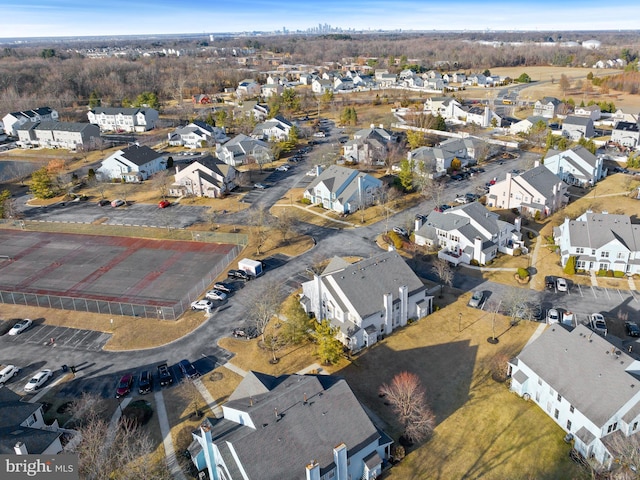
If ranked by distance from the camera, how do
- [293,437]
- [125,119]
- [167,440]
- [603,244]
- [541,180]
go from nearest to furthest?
[293,437]
[167,440]
[603,244]
[541,180]
[125,119]

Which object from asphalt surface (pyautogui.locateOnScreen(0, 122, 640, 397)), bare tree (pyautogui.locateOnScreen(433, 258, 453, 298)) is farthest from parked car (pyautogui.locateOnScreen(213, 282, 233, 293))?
bare tree (pyautogui.locateOnScreen(433, 258, 453, 298))

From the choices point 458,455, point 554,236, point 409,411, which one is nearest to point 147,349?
point 409,411

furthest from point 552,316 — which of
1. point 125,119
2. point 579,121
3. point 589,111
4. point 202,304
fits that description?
point 125,119

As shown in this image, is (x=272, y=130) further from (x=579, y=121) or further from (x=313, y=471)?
(x=313, y=471)

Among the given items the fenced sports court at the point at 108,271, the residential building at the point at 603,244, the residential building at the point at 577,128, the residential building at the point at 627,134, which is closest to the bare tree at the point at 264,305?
the fenced sports court at the point at 108,271

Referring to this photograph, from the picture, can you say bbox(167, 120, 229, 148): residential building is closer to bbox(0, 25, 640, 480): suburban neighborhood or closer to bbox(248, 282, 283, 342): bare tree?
bbox(0, 25, 640, 480): suburban neighborhood

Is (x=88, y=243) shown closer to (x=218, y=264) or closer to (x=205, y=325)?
(x=218, y=264)

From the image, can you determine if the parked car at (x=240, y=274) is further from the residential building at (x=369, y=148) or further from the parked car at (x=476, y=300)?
the residential building at (x=369, y=148)
